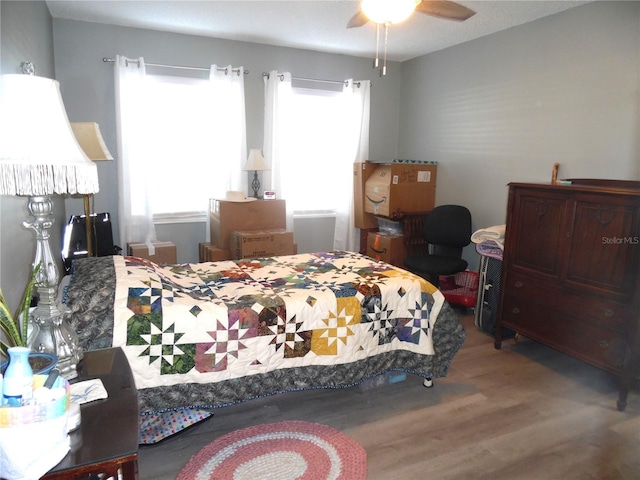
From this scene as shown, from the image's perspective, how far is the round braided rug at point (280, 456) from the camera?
6.16ft

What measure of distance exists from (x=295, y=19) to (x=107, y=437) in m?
3.50

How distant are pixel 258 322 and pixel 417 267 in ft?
6.89

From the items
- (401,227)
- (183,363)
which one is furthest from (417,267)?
(183,363)

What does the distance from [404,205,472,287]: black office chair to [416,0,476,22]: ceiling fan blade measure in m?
2.00

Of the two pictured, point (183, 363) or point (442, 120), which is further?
point (442, 120)

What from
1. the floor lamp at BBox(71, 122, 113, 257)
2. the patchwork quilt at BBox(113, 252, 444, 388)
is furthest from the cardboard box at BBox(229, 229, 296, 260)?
the floor lamp at BBox(71, 122, 113, 257)

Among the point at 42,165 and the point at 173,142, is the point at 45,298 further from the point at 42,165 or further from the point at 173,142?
the point at 173,142

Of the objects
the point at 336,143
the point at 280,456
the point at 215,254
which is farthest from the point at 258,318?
the point at 336,143

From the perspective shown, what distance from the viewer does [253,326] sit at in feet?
6.94

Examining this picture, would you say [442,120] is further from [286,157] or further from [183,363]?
[183,363]

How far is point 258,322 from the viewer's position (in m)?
2.13

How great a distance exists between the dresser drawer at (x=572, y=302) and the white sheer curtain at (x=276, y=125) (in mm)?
2395

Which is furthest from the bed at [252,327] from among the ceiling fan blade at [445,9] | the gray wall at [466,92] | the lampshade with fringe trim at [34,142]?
the ceiling fan blade at [445,9]

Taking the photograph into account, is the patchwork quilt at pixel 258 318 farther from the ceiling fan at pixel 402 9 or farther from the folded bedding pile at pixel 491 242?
the ceiling fan at pixel 402 9
